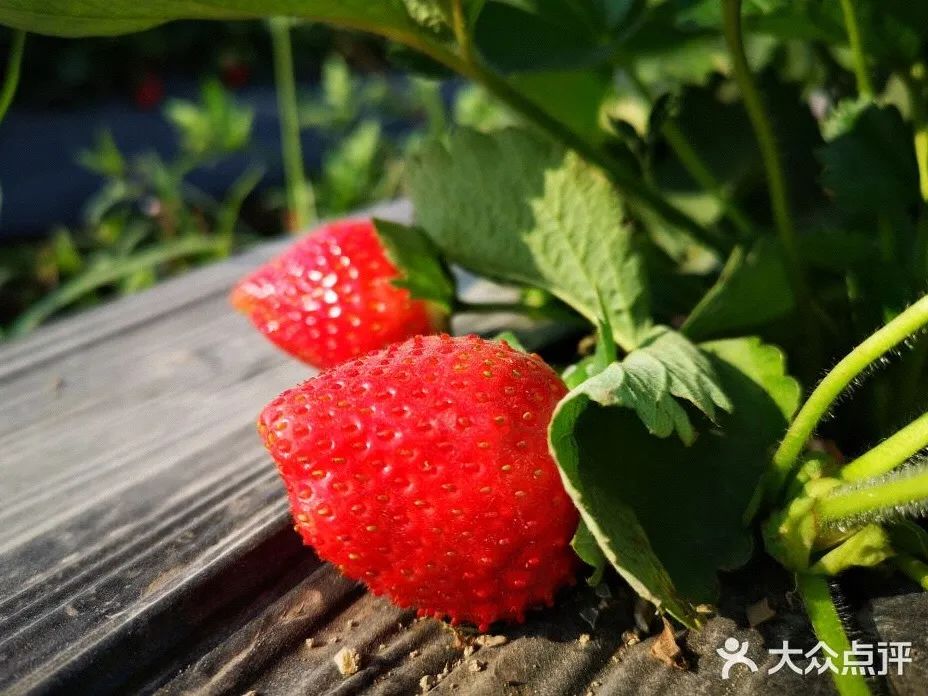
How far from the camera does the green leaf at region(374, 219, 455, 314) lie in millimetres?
536

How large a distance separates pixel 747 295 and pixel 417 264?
196 mm

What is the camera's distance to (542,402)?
409 millimetres

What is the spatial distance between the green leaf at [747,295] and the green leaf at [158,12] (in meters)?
0.20

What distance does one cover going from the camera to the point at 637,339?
49 centimetres

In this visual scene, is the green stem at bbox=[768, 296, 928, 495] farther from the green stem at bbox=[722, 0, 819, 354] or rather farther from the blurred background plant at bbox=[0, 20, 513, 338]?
the blurred background plant at bbox=[0, 20, 513, 338]

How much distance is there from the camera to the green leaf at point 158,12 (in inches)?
15.2

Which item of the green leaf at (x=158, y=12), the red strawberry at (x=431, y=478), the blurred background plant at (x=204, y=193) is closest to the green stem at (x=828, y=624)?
the red strawberry at (x=431, y=478)

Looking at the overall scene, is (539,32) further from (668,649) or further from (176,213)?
(176,213)

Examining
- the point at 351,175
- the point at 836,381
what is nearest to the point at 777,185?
the point at 836,381

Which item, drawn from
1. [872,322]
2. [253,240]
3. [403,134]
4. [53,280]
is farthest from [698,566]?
[403,134]

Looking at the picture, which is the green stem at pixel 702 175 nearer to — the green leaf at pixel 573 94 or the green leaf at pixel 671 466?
the green leaf at pixel 573 94

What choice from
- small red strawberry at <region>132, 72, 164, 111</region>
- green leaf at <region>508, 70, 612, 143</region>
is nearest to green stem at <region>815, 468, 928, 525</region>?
green leaf at <region>508, 70, 612, 143</region>

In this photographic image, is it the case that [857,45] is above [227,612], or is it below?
above

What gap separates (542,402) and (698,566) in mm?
101
